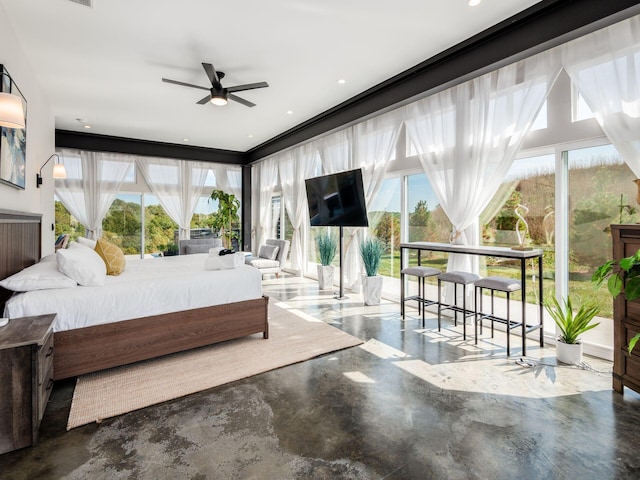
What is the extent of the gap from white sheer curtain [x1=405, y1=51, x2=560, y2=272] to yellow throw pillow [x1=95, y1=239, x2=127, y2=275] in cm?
364

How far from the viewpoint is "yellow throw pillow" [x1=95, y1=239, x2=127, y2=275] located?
326 cm

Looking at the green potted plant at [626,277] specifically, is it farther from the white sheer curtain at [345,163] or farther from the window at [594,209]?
the white sheer curtain at [345,163]

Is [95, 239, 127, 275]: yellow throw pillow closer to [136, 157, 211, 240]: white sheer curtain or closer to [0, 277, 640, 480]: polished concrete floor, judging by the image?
[0, 277, 640, 480]: polished concrete floor

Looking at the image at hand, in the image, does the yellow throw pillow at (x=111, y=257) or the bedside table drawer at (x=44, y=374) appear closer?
the bedside table drawer at (x=44, y=374)

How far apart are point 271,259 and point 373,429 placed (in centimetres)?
505

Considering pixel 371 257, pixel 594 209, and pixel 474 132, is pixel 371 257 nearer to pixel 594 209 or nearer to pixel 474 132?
pixel 474 132

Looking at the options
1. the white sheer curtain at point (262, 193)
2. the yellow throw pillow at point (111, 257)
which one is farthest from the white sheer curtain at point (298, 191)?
the yellow throw pillow at point (111, 257)

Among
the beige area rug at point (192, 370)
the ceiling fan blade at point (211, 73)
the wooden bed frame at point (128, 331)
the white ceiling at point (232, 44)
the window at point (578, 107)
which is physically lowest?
the beige area rug at point (192, 370)

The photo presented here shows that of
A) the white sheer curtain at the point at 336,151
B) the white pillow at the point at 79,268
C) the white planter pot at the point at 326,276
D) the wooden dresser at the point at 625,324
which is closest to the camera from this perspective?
the wooden dresser at the point at 625,324

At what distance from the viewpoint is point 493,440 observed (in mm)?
1867

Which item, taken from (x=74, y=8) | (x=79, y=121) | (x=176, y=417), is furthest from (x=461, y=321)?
(x=79, y=121)

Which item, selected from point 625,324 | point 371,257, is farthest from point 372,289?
point 625,324

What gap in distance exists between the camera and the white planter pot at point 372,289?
4.80m

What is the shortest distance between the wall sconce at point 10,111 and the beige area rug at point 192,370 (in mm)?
1899
